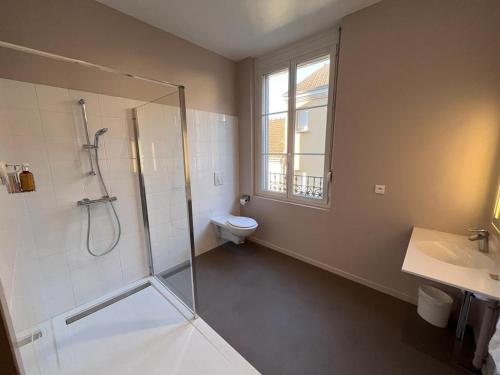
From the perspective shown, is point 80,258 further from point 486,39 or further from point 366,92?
point 486,39

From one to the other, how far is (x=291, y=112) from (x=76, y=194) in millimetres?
2404

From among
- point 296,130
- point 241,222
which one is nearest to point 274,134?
point 296,130

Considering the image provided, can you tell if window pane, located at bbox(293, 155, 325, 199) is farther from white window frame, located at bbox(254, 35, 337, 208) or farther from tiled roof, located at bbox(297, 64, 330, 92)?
tiled roof, located at bbox(297, 64, 330, 92)

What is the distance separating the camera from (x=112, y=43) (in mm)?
1892

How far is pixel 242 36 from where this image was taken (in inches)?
92.2

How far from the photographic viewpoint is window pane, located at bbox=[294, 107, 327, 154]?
2.43 meters

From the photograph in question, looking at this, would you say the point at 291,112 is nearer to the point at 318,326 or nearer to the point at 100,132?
the point at 100,132

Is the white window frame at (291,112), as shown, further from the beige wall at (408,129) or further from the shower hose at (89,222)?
the shower hose at (89,222)

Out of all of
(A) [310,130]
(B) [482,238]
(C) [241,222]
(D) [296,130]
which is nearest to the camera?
(B) [482,238]

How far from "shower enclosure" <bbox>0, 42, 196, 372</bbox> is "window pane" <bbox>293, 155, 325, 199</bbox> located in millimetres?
1541

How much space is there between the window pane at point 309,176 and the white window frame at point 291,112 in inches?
2.1

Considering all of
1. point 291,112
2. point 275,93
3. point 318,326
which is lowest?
point 318,326

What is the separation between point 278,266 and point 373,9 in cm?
278

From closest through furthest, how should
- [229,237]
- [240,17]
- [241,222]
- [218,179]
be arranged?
[240,17] < [241,222] < [218,179] < [229,237]
